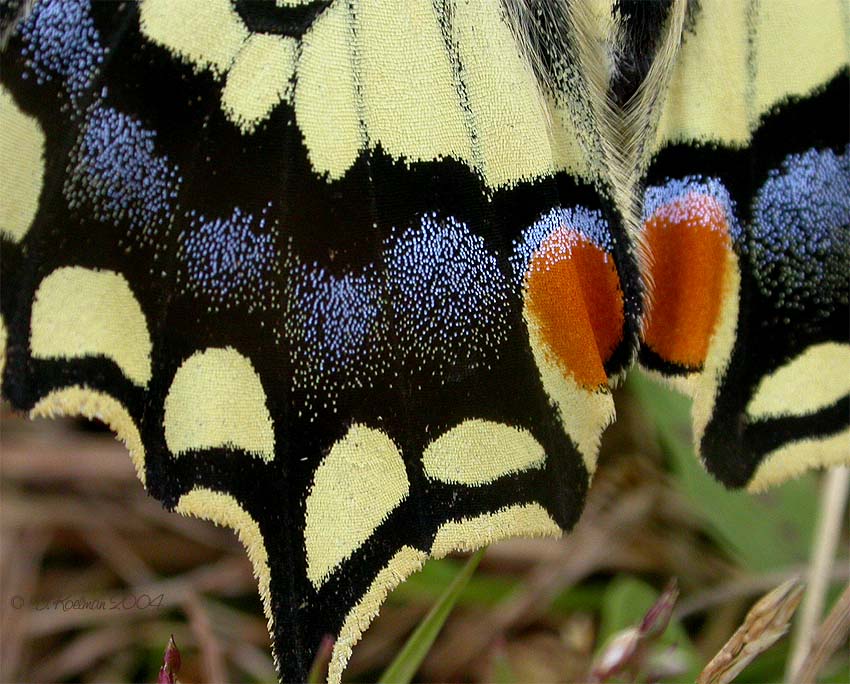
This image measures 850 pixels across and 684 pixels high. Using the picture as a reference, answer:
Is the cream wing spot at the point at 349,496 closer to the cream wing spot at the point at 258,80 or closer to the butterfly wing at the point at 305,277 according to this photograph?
the butterfly wing at the point at 305,277

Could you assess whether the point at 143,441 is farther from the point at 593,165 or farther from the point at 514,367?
the point at 593,165

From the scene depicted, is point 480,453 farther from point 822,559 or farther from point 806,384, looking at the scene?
point 822,559

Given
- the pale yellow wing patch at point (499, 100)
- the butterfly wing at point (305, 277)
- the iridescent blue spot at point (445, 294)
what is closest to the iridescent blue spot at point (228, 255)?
the butterfly wing at point (305, 277)

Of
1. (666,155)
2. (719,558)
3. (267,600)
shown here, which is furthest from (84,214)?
(719,558)

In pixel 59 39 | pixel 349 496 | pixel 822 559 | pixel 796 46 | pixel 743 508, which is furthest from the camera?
pixel 743 508

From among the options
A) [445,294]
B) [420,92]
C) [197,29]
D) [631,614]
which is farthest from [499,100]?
[631,614]

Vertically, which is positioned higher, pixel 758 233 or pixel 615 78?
pixel 615 78
